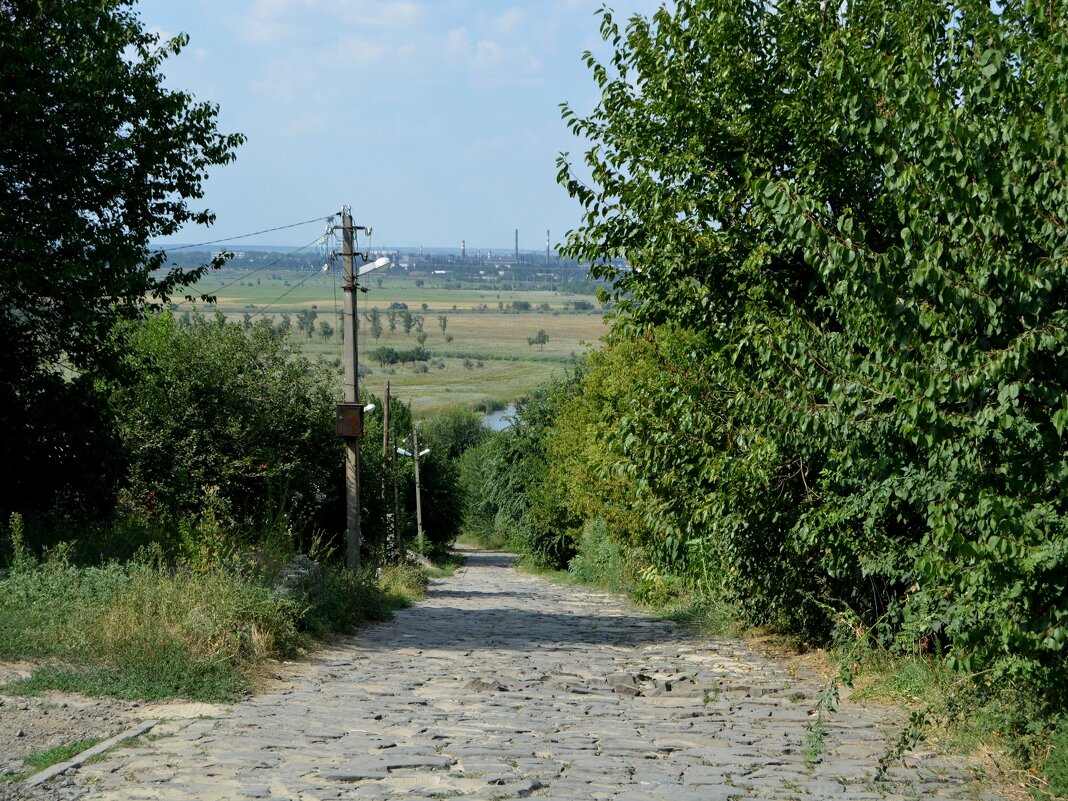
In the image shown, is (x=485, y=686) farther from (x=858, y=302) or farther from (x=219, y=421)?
(x=219, y=421)

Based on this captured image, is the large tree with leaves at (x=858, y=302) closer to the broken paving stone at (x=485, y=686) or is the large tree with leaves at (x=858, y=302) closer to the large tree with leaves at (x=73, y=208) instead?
the broken paving stone at (x=485, y=686)

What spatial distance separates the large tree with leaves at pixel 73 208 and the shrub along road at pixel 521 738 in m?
6.62

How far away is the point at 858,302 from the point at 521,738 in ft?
13.2

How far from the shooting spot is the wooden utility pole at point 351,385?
20641 millimetres

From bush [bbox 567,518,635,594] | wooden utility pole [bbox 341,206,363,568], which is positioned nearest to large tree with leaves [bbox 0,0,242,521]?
wooden utility pole [bbox 341,206,363,568]

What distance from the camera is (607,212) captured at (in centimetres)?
1245

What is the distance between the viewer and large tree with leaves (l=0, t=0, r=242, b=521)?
14.8 m

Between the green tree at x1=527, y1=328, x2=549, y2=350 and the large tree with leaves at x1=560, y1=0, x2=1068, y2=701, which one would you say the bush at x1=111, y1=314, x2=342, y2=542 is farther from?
the green tree at x1=527, y1=328, x2=549, y2=350

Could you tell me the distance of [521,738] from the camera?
797 centimetres

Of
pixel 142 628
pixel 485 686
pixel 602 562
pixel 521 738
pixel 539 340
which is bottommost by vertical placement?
pixel 602 562

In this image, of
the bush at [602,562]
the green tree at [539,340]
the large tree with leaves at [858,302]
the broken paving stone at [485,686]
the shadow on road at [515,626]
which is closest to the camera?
the large tree with leaves at [858,302]

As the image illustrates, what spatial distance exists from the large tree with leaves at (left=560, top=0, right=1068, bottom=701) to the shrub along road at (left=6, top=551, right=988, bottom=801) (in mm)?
1182

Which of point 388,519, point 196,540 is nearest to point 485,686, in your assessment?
point 196,540

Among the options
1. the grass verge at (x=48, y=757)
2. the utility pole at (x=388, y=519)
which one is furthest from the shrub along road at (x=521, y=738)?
the utility pole at (x=388, y=519)
